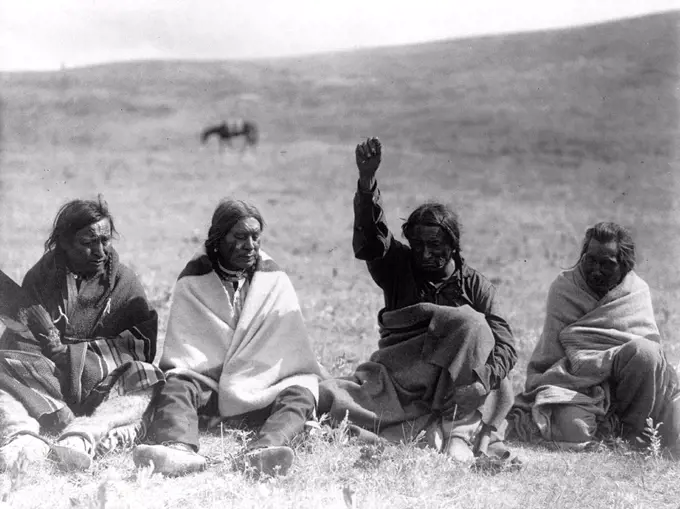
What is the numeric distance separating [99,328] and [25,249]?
8.39 meters

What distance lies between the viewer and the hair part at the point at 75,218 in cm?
504

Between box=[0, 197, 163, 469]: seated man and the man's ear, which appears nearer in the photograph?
box=[0, 197, 163, 469]: seated man

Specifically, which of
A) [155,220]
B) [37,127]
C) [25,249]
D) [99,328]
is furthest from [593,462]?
[37,127]

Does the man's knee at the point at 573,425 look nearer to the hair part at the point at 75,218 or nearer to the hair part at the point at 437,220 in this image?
the hair part at the point at 437,220

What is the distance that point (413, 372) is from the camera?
5145mm

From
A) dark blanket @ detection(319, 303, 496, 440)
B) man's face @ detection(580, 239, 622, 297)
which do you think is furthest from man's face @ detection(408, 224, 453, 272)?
man's face @ detection(580, 239, 622, 297)

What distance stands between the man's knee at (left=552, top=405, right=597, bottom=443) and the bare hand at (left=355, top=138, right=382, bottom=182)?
6.18 feet

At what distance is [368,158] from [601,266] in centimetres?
170

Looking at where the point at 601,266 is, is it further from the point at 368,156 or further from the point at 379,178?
the point at 379,178

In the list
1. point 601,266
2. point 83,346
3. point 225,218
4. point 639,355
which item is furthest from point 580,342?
point 83,346

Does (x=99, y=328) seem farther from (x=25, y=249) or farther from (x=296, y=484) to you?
(x=25, y=249)

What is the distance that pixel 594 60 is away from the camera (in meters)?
27.0

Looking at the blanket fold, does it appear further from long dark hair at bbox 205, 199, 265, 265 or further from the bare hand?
long dark hair at bbox 205, 199, 265, 265

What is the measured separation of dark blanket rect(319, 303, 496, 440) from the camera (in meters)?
4.95
